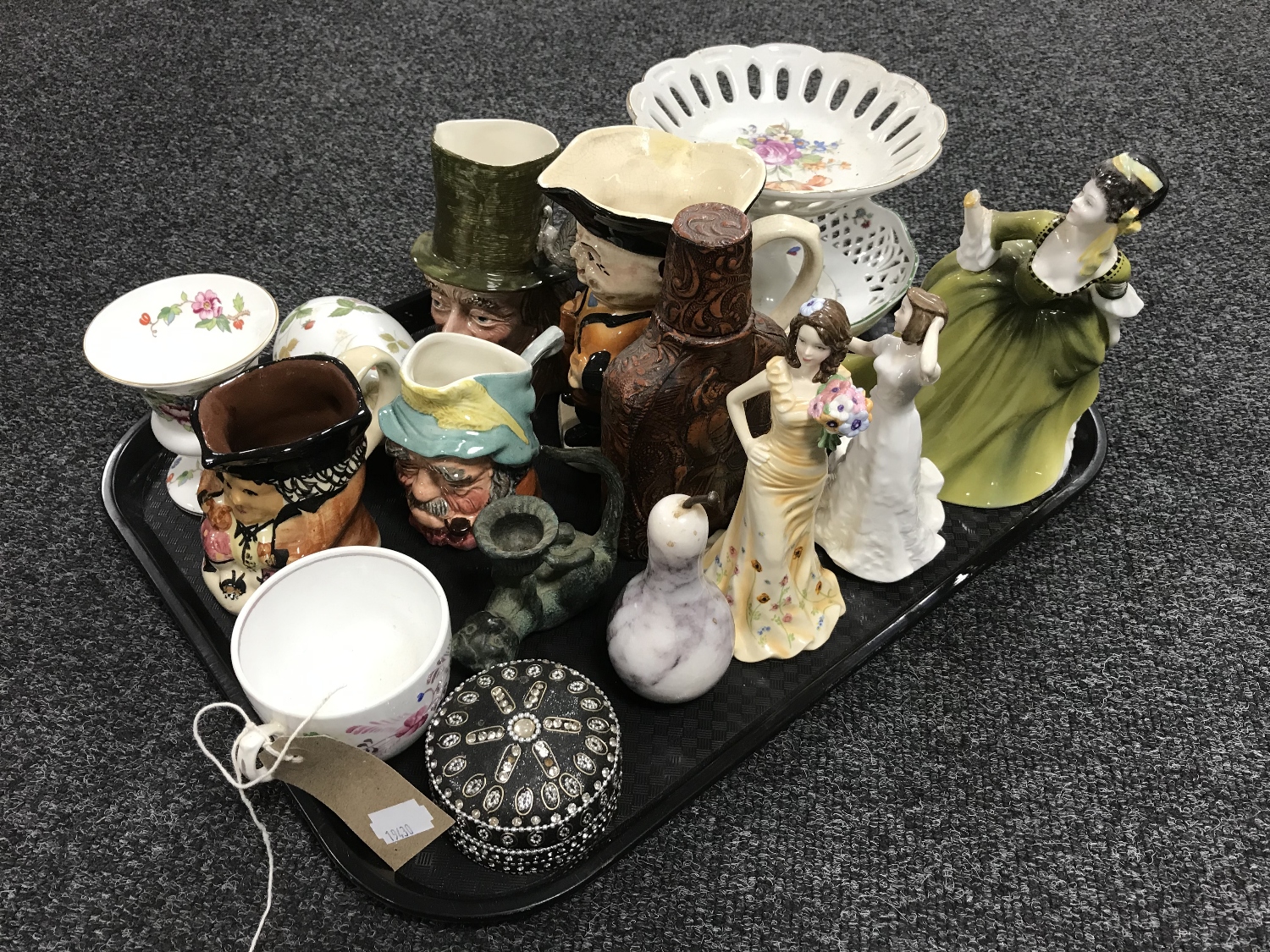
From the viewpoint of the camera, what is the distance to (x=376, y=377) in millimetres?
1237

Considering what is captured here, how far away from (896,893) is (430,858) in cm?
48

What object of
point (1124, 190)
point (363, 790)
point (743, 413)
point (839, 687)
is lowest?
point (839, 687)

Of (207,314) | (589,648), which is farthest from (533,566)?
(207,314)

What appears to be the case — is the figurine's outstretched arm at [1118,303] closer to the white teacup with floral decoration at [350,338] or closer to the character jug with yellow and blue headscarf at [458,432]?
the character jug with yellow and blue headscarf at [458,432]

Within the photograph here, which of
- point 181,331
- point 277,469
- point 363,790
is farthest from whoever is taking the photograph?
point 181,331

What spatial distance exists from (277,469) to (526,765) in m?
0.39

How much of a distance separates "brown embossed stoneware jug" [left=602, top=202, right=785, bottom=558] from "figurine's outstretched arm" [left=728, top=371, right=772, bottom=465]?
0.05 m

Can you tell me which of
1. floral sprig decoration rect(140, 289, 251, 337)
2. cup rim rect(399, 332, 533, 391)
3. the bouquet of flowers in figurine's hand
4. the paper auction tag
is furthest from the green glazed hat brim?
the paper auction tag

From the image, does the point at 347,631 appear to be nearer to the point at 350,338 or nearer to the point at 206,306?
the point at 350,338

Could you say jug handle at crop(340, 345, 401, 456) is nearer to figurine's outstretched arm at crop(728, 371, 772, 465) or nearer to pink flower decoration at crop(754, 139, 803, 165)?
figurine's outstretched arm at crop(728, 371, 772, 465)

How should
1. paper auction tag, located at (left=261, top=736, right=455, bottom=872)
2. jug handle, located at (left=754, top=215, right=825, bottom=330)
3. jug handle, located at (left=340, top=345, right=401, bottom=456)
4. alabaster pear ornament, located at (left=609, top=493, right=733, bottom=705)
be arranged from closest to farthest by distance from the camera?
paper auction tag, located at (left=261, top=736, right=455, bottom=872), alabaster pear ornament, located at (left=609, top=493, right=733, bottom=705), jug handle, located at (left=754, top=215, right=825, bottom=330), jug handle, located at (left=340, top=345, right=401, bottom=456)

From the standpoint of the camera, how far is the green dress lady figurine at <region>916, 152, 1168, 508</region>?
43.7 inches

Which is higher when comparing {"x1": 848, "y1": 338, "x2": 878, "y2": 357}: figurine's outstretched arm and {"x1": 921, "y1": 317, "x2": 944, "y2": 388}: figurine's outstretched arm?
{"x1": 921, "y1": 317, "x2": 944, "y2": 388}: figurine's outstretched arm

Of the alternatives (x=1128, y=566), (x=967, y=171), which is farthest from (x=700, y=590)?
(x=967, y=171)
